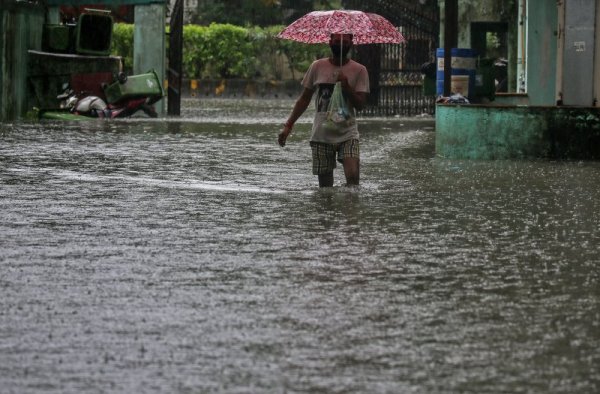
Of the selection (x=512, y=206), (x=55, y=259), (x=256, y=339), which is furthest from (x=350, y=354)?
(x=512, y=206)

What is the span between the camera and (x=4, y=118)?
105 ft

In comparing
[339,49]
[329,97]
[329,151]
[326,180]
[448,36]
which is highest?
[448,36]

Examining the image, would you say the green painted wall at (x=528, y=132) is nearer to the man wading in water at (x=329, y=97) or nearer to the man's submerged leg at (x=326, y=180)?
the man's submerged leg at (x=326, y=180)

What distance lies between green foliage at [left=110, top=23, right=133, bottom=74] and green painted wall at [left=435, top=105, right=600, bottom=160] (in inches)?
1262

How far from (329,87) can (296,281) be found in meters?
5.53

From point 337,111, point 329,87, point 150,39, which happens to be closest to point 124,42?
point 150,39

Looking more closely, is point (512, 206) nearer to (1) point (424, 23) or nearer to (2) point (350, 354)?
(2) point (350, 354)

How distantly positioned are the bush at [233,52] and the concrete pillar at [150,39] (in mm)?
14142

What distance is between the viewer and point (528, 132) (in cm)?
1922

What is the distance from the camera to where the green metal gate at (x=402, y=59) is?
35.3 metres

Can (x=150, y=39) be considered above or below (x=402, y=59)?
above

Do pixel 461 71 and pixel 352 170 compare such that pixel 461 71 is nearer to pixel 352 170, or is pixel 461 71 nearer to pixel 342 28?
pixel 342 28

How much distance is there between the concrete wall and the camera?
3259 cm

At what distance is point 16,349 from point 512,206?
7106 mm
